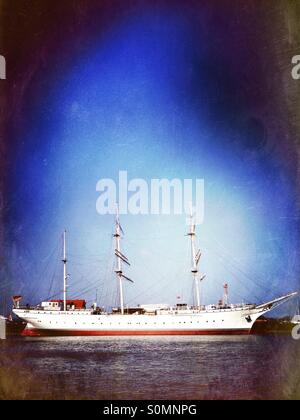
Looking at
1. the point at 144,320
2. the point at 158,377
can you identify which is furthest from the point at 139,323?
the point at 158,377

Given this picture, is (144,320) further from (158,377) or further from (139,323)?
(158,377)

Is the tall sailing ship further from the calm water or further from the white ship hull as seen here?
the calm water

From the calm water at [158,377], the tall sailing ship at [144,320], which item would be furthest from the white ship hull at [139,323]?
the calm water at [158,377]

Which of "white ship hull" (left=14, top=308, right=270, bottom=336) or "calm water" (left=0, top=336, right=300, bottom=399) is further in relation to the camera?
"white ship hull" (left=14, top=308, right=270, bottom=336)

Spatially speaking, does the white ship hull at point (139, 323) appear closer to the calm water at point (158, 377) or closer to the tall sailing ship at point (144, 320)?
the tall sailing ship at point (144, 320)

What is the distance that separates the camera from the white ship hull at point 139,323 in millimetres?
28438

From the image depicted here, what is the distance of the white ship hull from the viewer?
28.4 m

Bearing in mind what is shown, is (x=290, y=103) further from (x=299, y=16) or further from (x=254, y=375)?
(x=254, y=375)

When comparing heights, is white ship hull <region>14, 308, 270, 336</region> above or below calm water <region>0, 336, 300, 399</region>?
above

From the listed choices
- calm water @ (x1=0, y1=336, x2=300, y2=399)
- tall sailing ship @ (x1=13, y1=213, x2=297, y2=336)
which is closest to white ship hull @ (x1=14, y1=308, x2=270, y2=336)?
tall sailing ship @ (x1=13, y1=213, x2=297, y2=336)
